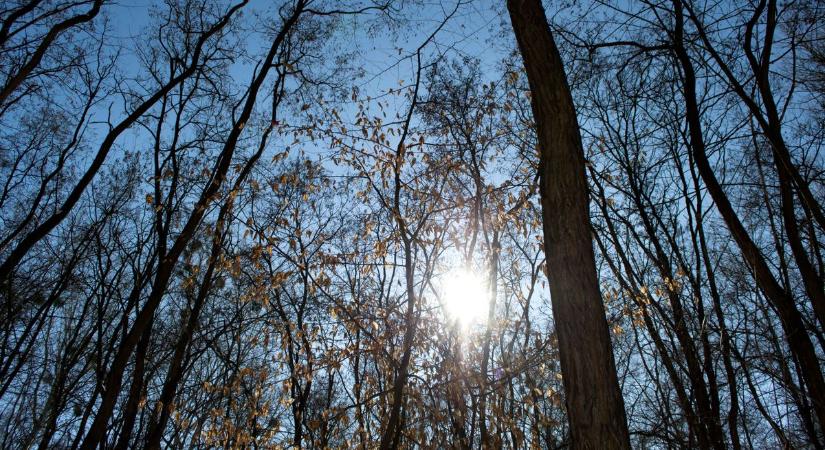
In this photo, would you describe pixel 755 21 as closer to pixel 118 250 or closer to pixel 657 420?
pixel 657 420

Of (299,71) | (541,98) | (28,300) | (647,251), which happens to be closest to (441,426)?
(541,98)

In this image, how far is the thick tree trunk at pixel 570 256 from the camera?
199cm

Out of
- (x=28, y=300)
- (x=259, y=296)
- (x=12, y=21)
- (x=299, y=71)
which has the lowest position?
(x=259, y=296)

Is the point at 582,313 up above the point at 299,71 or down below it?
below

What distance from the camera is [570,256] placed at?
7.70ft

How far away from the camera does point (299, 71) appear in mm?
7598

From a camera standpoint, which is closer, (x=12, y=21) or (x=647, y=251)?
(x=12, y=21)

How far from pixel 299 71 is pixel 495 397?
230 inches

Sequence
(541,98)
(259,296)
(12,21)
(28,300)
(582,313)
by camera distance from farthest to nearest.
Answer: (28,300) → (12,21) → (259,296) → (541,98) → (582,313)

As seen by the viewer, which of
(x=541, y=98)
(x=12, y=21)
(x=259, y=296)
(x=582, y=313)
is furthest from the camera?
(x=12, y=21)

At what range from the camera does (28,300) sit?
8.78 metres

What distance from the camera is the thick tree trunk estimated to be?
1.99m

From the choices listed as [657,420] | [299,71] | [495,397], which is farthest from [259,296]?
[657,420]

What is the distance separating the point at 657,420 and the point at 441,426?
4.41 m
